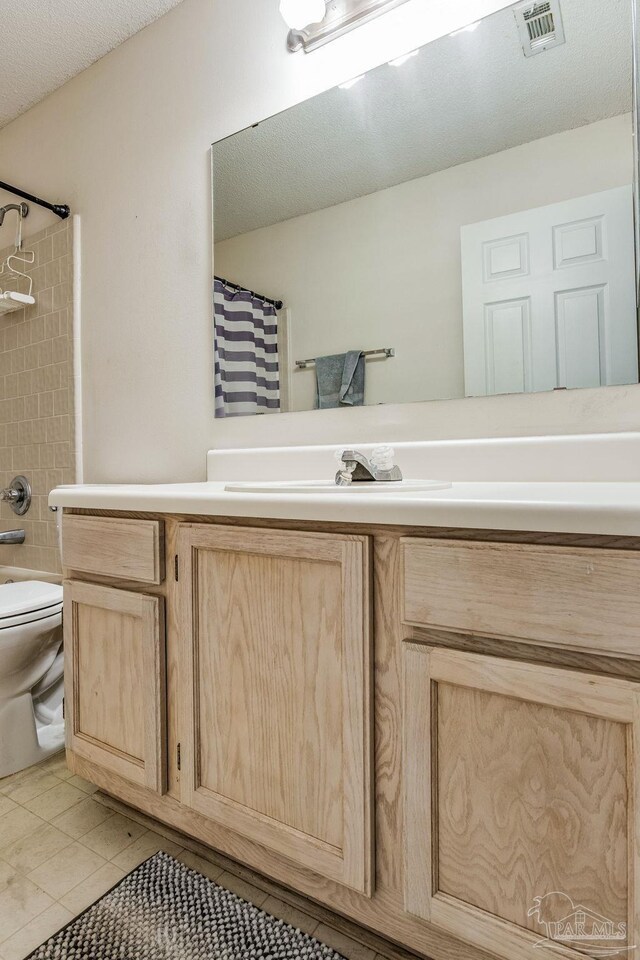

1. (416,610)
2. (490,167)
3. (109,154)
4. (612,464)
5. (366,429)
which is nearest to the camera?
(416,610)

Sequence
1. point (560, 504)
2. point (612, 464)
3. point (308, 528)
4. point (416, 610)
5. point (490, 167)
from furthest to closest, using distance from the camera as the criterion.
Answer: point (490, 167)
point (612, 464)
point (308, 528)
point (416, 610)
point (560, 504)

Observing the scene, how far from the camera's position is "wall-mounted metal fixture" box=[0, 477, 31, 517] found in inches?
85.2

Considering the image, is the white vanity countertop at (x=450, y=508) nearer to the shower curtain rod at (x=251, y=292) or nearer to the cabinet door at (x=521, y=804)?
the cabinet door at (x=521, y=804)

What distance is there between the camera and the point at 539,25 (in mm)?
1148

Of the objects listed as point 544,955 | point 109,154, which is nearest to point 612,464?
point 544,955

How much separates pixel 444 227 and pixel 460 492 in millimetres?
735

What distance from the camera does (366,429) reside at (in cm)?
140

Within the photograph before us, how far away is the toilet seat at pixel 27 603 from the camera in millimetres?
1444

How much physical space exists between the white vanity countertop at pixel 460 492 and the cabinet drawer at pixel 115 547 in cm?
4

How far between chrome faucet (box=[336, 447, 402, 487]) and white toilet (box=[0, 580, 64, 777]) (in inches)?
39.4

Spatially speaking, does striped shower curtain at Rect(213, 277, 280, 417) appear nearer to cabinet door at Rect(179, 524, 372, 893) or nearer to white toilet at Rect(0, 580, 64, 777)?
cabinet door at Rect(179, 524, 372, 893)

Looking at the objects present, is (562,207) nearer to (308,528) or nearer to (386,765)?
(308,528)

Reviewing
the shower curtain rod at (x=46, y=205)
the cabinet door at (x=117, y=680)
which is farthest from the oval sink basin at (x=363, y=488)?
the shower curtain rod at (x=46, y=205)

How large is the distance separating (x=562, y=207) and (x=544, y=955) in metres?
1.29
